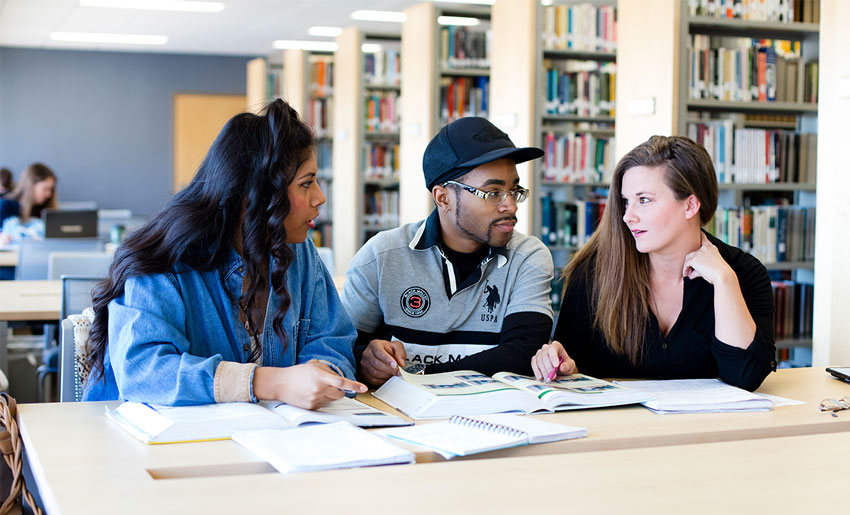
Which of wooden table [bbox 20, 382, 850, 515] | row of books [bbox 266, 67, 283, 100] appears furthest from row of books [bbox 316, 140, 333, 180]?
wooden table [bbox 20, 382, 850, 515]

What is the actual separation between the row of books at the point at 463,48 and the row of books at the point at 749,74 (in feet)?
6.46

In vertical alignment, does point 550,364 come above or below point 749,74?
A: below

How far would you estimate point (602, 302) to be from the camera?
6.58 feet

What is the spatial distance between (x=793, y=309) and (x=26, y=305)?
3270 mm

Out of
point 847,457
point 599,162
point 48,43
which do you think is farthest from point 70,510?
point 48,43

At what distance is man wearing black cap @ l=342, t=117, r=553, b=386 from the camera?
2008 mm

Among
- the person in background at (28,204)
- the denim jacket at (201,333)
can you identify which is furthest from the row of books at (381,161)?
the denim jacket at (201,333)

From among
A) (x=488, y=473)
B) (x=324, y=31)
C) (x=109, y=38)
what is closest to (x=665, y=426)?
(x=488, y=473)

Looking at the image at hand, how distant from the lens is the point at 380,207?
6.96m

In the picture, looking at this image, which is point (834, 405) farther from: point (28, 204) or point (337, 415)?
point (28, 204)

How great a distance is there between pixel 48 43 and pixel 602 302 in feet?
34.5

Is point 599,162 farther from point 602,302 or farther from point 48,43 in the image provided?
point 48,43

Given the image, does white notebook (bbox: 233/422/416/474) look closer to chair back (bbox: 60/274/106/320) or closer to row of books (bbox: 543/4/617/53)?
chair back (bbox: 60/274/106/320)

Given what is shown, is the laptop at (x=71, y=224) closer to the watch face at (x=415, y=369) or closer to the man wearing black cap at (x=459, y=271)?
the man wearing black cap at (x=459, y=271)
